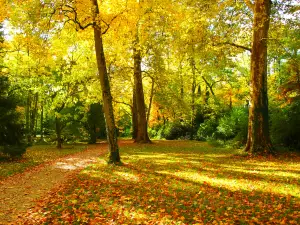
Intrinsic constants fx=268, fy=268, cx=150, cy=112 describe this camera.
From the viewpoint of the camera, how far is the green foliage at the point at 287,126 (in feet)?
44.8

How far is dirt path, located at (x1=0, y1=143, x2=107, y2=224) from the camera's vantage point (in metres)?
6.24

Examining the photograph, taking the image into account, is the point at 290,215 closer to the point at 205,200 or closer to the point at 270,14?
the point at 205,200

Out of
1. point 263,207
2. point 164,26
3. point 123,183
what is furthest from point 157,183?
point 164,26

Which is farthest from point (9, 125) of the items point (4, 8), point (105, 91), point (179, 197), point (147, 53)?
point (147, 53)

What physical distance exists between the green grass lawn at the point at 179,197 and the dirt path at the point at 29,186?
1.56 feet

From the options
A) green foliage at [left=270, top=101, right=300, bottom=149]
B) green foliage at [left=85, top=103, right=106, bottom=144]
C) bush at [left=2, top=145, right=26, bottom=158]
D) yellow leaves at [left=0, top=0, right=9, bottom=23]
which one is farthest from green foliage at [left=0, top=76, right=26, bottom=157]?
green foliage at [left=270, top=101, right=300, bottom=149]

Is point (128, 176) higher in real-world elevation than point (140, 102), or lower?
lower

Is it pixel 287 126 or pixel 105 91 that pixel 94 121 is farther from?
pixel 287 126

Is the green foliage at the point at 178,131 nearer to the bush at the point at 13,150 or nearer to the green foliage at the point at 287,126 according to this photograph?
the green foliage at the point at 287,126

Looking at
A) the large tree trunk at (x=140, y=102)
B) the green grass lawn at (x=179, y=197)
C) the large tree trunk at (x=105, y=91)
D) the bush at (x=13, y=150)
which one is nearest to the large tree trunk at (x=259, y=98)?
the green grass lawn at (x=179, y=197)

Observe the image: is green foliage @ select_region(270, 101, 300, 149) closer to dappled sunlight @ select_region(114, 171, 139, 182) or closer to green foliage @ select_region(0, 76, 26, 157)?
dappled sunlight @ select_region(114, 171, 139, 182)

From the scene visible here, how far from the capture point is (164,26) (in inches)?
685

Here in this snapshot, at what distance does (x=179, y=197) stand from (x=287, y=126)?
31.6 ft

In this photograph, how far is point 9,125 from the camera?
12.9 metres
